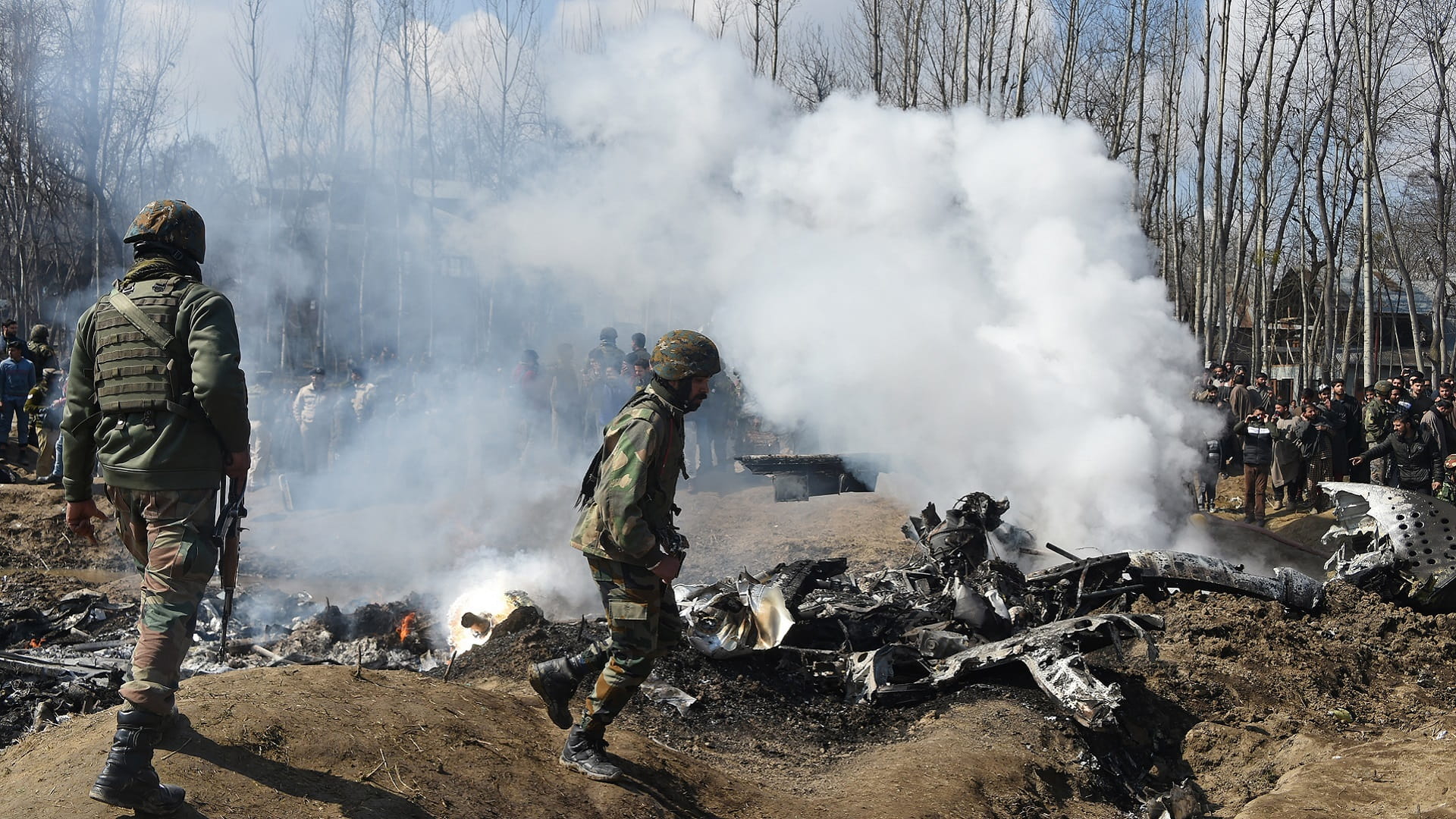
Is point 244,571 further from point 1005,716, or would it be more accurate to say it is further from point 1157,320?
point 1157,320

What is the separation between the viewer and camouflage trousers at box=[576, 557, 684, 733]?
12.4 ft

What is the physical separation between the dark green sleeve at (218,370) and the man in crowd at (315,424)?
10294 mm

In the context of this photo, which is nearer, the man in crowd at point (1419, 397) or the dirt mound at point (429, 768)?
the dirt mound at point (429, 768)

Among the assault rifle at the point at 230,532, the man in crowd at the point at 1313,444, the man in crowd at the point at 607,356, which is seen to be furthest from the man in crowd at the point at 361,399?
the man in crowd at the point at 1313,444

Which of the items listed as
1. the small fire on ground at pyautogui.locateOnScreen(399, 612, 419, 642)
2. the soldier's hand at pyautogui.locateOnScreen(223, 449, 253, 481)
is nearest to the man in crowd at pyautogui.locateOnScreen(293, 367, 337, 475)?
the small fire on ground at pyautogui.locateOnScreen(399, 612, 419, 642)

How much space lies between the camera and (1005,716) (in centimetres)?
545

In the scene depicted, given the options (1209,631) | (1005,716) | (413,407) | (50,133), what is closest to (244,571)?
(413,407)

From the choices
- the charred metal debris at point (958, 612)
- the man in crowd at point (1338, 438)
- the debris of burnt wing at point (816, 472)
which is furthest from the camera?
the man in crowd at point (1338, 438)

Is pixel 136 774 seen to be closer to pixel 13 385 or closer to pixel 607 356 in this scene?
pixel 607 356

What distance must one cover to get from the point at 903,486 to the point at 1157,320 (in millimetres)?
3503

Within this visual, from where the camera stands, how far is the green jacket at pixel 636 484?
3.68m

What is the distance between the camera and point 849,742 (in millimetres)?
5227

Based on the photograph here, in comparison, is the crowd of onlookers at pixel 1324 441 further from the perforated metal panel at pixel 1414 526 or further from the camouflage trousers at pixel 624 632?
the camouflage trousers at pixel 624 632

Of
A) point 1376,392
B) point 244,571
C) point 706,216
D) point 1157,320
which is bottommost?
point 244,571
